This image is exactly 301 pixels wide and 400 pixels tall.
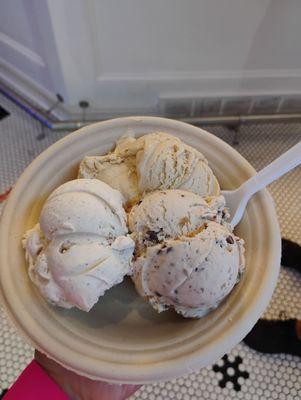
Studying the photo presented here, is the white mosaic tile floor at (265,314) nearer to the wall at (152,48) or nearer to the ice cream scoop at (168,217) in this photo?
the wall at (152,48)

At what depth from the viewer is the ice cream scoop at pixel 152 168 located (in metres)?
0.59

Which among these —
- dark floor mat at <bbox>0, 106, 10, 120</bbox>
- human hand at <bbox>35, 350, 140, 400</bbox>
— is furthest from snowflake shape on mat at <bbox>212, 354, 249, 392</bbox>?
dark floor mat at <bbox>0, 106, 10, 120</bbox>

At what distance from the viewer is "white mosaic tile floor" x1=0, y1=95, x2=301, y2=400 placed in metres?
0.93

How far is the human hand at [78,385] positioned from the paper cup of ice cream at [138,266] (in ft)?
0.54

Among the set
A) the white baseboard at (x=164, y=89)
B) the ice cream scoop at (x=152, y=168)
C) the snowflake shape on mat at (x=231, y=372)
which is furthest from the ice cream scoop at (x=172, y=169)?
the white baseboard at (x=164, y=89)

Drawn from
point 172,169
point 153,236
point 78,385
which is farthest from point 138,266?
point 78,385

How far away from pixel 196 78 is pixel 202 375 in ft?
2.60

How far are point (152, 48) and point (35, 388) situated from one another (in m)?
0.86

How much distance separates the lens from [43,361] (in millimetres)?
678

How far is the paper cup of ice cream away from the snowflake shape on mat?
470 millimetres

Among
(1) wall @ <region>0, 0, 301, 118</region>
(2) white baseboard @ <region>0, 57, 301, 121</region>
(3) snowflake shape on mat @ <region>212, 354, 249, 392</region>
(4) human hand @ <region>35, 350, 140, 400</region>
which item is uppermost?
(1) wall @ <region>0, 0, 301, 118</region>

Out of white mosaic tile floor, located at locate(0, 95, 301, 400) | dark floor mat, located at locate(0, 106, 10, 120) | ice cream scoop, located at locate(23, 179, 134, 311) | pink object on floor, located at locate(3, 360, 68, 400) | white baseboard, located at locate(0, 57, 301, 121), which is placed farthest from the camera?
dark floor mat, located at locate(0, 106, 10, 120)

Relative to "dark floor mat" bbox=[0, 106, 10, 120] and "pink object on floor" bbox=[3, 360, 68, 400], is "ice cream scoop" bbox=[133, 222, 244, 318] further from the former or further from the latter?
"dark floor mat" bbox=[0, 106, 10, 120]

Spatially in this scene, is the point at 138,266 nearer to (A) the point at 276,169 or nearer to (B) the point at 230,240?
(B) the point at 230,240
